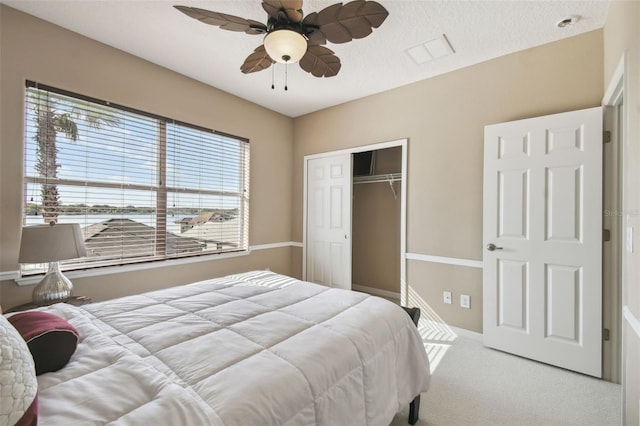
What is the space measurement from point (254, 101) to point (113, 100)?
1643 mm

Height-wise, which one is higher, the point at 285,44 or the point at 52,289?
the point at 285,44

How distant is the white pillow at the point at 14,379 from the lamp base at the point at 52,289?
153 centimetres

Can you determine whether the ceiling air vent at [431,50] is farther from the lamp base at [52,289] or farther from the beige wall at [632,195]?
the lamp base at [52,289]

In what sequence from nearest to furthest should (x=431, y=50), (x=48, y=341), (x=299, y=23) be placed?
(x=48, y=341), (x=299, y=23), (x=431, y=50)

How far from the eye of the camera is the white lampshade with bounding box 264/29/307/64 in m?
1.68

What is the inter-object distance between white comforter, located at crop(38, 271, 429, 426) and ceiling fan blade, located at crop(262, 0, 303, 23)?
1.67 metres

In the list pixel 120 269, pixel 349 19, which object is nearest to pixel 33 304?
pixel 120 269

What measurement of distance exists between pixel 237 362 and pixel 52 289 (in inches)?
72.1

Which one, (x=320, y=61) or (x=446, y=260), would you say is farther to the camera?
(x=446, y=260)

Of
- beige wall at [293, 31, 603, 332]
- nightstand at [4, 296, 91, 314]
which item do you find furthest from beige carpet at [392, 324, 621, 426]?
nightstand at [4, 296, 91, 314]

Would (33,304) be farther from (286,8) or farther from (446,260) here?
(446,260)

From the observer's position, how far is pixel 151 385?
93cm

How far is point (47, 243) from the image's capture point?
1949 millimetres

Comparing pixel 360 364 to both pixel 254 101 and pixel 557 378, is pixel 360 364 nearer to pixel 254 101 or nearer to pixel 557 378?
pixel 557 378
